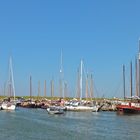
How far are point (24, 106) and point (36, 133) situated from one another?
94.1 meters

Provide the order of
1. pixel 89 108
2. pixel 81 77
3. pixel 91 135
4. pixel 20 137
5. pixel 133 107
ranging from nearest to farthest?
pixel 20 137
pixel 91 135
pixel 133 107
pixel 89 108
pixel 81 77

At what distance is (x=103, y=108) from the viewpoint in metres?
134

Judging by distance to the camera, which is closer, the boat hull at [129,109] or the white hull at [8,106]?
the boat hull at [129,109]

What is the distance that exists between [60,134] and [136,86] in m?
64.9

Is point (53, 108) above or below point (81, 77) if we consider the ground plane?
below

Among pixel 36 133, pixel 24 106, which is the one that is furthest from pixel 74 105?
pixel 36 133

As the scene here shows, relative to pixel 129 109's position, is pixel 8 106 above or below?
above

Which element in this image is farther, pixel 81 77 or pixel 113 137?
pixel 81 77

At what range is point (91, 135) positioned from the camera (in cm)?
5619

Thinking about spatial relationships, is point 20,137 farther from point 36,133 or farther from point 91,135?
point 91,135

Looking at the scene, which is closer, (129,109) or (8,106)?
(129,109)

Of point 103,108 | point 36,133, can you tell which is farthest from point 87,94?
point 36,133

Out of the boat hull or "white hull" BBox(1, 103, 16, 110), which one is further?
"white hull" BBox(1, 103, 16, 110)

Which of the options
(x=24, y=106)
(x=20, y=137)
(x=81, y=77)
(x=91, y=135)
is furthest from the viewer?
(x=24, y=106)
